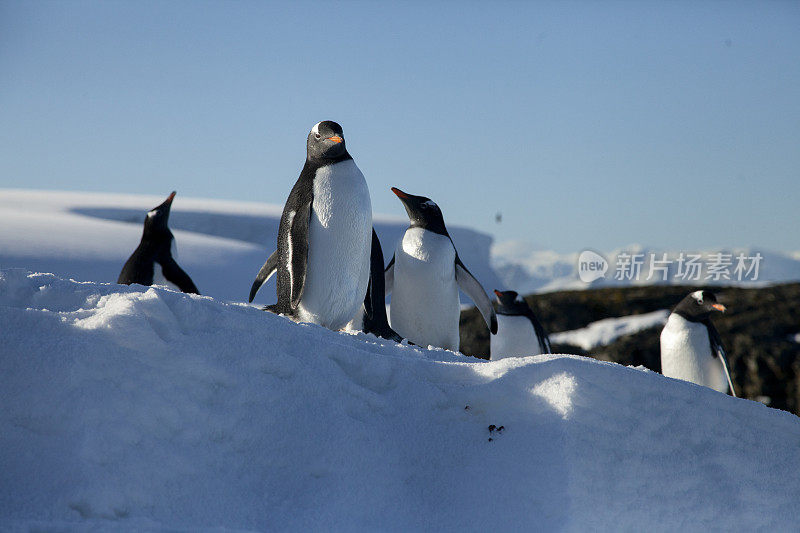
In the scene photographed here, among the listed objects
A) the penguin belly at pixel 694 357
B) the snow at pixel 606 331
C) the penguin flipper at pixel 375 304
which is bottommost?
A: the snow at pixel 606 331

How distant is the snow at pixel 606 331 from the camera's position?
37.3 ft

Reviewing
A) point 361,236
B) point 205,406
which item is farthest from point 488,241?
point 205,406

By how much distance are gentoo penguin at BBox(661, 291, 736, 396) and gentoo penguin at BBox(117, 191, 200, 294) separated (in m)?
4.01

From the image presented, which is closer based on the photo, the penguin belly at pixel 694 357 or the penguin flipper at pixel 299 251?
the penguin flipper at pixel 299 251

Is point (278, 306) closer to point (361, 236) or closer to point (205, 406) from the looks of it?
point (361, 236)

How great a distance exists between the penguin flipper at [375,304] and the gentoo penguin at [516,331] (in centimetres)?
188

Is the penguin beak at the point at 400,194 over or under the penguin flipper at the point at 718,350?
over

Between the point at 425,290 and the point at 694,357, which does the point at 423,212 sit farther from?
the point at 694,357

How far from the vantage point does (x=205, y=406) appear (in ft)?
5.96

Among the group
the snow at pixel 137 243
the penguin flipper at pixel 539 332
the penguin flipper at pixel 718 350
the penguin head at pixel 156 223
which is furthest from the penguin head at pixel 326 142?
the snow at pixel 137 243

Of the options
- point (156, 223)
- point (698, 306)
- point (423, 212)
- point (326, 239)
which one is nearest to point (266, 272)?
point (326, 239)

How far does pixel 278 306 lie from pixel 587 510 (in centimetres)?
230

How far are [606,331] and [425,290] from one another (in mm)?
7787

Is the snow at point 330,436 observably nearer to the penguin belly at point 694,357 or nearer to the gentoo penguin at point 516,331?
the gentoo penguin at point 516,331
